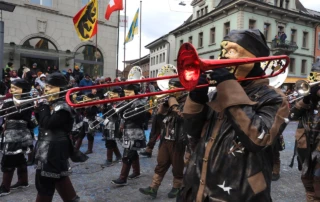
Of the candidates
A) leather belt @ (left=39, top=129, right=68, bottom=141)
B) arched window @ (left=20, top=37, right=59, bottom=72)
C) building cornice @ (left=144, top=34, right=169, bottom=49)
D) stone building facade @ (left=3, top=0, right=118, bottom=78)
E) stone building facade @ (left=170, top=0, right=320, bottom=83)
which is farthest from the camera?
building cornice @ (left=144, top=34, right=169, bottom=49)

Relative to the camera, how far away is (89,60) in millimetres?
16312

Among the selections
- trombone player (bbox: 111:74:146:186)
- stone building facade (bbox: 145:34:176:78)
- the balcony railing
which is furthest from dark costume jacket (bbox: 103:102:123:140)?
stone building facade (bbox: 145:34:176:78)

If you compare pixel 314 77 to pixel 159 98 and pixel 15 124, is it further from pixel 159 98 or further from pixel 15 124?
pixel 15 124

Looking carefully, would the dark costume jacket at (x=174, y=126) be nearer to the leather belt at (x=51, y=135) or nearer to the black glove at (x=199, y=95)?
the leather belt at (x=51, y=135)

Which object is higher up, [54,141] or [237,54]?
[237,54]

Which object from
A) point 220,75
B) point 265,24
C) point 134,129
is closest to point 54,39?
point 134,129

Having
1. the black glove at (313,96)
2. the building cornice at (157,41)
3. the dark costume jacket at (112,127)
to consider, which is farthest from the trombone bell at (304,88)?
the building cornice at (157,41)

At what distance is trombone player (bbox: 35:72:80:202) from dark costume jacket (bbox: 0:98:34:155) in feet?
3.21

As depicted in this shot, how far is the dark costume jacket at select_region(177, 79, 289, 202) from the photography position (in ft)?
5.16

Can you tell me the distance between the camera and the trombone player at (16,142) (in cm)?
412

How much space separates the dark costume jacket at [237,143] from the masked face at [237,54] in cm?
10

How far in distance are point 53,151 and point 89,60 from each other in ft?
44.7

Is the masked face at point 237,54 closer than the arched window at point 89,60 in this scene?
Yes

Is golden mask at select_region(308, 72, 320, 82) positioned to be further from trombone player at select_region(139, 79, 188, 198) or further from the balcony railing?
the balcony railing
